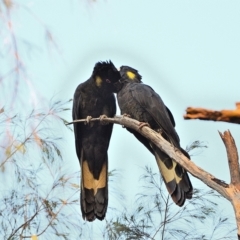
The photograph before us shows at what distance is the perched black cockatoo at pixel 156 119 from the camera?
14.1 ft

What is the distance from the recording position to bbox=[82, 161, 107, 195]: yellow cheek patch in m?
5.10

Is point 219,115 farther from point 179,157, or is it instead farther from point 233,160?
point 179,157

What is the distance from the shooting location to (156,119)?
458 cm

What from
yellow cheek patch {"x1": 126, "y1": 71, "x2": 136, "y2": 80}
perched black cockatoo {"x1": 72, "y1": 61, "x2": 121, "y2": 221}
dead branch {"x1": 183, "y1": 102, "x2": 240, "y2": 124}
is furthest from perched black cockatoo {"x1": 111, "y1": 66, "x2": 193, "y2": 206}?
dead branch {"x1": 183, "y1": 102, "x2": 240, "y2": 124}

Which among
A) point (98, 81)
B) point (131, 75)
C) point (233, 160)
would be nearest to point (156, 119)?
point (131, 75)

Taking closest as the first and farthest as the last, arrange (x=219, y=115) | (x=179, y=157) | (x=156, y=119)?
(x=219, y=115) → (x=179, y=157) → (x=156, y=119)

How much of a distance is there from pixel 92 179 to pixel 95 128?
0.39 metres

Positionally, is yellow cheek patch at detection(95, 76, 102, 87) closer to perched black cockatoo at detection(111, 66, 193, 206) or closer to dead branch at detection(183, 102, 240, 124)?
perched black cockatoo at detection(111, 66, 193, 206)

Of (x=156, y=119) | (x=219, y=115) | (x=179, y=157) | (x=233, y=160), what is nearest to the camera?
(x=219, y=115)

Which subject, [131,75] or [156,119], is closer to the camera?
[156,119]

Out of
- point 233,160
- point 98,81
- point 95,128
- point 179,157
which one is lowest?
point 233,160

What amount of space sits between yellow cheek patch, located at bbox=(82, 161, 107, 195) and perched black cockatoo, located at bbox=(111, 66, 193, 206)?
63 cm

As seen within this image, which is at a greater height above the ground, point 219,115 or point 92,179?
point 92,179

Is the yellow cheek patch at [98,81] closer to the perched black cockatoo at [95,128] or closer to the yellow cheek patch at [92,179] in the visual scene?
the perched black cockatoo at [95,128]
